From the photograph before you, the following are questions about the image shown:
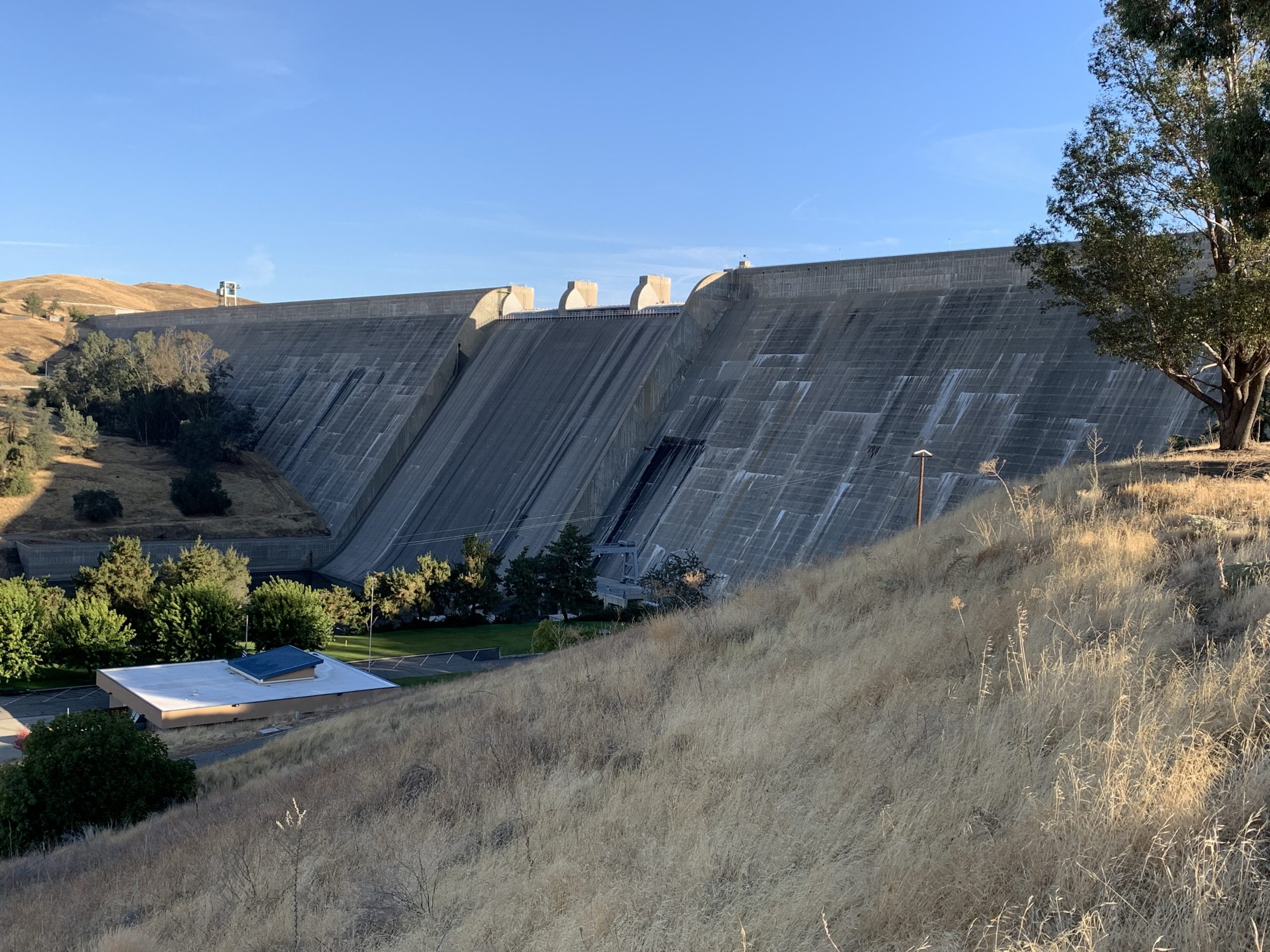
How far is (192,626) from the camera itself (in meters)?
29.1

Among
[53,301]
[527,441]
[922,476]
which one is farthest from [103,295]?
[922,476]

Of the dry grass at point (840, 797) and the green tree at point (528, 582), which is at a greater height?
the dry grass at point (840, 797)

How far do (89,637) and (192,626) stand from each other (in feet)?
8.60

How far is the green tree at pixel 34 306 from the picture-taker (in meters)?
96.3

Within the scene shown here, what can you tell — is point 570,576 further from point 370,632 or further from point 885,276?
point 885,276

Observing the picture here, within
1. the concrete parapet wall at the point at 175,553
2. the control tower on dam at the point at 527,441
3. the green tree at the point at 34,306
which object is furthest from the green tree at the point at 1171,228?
the green tree at the point at 34,306

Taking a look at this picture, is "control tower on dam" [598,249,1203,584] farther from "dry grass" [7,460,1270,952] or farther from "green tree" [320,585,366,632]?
"dry grass" [7,460,1270,952]

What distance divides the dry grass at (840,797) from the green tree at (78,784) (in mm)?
3080

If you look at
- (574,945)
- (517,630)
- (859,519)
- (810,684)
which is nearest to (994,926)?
(574,945)

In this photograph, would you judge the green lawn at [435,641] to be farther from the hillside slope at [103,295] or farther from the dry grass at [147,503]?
the hillside slope at [103,295]

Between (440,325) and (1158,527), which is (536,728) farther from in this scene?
(440,325)

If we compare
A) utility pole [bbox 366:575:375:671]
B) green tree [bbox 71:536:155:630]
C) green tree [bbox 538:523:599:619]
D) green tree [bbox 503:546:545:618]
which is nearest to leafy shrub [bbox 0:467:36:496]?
green tree [bbox 71:536:155:630]

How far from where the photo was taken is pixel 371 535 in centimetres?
4369

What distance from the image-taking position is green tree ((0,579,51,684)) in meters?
26.8
